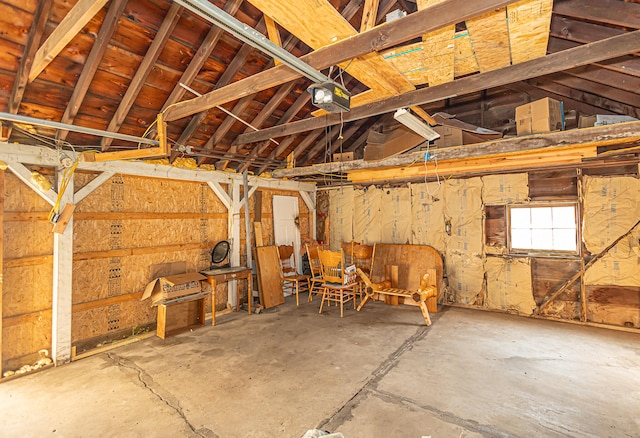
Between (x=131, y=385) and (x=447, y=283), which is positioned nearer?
(x=131, y=385)

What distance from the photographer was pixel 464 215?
5586mm

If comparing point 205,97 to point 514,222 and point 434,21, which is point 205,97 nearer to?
point 434,21

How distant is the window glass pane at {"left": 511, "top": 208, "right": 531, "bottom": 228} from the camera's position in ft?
17.0

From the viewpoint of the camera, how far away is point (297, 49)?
345cm

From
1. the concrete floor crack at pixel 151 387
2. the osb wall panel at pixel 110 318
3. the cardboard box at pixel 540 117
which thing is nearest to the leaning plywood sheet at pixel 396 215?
the cardboard box at pixel 540 117

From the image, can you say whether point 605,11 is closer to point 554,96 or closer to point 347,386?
point 554,96

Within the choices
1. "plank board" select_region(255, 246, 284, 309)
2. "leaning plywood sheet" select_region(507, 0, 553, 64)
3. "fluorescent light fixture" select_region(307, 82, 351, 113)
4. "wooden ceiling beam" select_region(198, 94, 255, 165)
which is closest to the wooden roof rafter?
"wooden ceiling beam" select_region(198, 94, 255, 165)

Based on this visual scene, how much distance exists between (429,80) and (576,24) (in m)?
1.41

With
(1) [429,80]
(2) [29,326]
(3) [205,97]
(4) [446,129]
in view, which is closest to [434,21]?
(1) [429,80]

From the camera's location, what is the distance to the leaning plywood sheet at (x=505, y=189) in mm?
5059

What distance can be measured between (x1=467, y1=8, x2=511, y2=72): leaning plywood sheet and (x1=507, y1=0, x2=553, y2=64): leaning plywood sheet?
4 centimetres

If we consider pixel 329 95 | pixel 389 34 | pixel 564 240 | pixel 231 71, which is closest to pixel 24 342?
pixel 231 71

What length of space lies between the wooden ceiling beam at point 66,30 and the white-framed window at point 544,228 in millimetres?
5960

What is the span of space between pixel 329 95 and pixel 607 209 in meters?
4.87
